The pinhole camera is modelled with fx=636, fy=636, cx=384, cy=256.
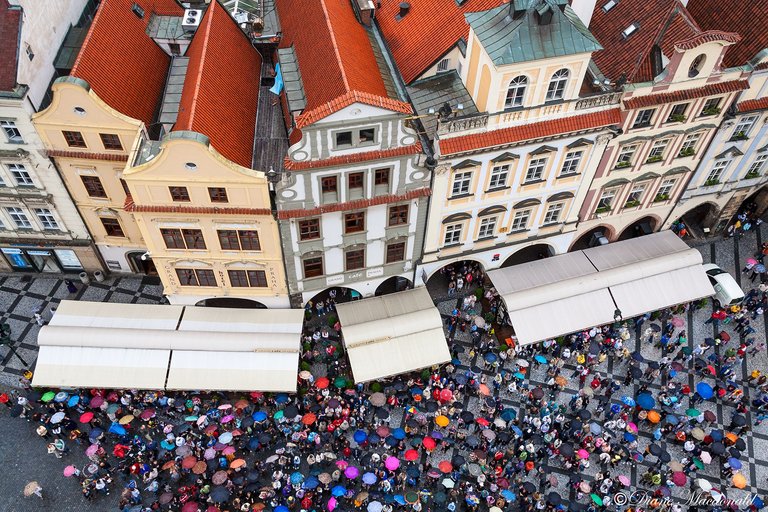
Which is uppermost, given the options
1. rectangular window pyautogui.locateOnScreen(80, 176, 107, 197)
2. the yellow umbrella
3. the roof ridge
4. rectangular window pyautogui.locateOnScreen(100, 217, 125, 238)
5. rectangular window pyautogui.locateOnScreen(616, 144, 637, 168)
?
the roof ridge

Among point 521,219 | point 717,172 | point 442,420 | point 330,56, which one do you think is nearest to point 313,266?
point 442,420

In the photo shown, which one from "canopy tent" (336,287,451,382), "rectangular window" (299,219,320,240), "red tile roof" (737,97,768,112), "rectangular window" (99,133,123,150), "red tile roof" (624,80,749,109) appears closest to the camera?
"rectangular window" (99,133,123,150)

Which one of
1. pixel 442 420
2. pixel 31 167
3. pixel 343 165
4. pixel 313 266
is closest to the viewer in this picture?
pixel 343 165

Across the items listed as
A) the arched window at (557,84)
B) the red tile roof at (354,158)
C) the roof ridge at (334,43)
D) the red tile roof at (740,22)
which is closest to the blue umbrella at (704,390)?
the red tile roof at (740,22)

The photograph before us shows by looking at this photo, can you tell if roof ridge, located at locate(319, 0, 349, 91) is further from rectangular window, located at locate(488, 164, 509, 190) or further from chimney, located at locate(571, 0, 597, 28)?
chimney, located at locate(571, 0, 597, 28)

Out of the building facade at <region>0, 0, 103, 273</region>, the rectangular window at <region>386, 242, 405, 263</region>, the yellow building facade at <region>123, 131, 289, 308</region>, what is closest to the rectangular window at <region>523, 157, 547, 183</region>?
the rectangular window at <region>386, 242, 405, 263</region>

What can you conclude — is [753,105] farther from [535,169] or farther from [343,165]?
[343,165]
